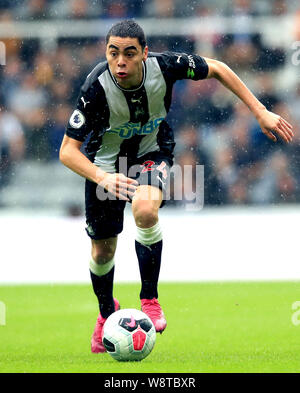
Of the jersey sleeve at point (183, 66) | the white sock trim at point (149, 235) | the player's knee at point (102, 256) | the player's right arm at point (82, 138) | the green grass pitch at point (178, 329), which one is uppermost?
the jersey sleeve at point (183, 66)

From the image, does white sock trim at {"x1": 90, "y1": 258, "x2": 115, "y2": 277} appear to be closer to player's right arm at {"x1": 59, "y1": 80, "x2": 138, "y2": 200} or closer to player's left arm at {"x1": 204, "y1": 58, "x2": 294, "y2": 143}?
player's right arm at {"x1": 59, "y1": 80, "x2": 138, "y2": 200}

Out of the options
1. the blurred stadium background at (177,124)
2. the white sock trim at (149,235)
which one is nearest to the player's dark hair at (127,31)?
the white sock trim at (149,235)

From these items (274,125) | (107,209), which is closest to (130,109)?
(107,209)

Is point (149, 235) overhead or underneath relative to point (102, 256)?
overhead

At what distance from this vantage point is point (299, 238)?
35.0 ft

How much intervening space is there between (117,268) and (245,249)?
143cm

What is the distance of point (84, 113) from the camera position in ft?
18.4

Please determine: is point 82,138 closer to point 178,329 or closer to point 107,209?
point 107,209

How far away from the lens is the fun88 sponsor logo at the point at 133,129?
231 inches

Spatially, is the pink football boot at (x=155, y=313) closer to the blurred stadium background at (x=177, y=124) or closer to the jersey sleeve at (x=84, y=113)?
the jersey sleeve at (x=84, y=113)

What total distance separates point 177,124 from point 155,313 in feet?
22.5

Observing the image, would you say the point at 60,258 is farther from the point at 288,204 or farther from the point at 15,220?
the point at 288,204

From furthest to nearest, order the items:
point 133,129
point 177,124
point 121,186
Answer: point 177,124
point 133,129
point 121,186

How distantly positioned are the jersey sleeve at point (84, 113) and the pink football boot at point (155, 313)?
1.07 meters
